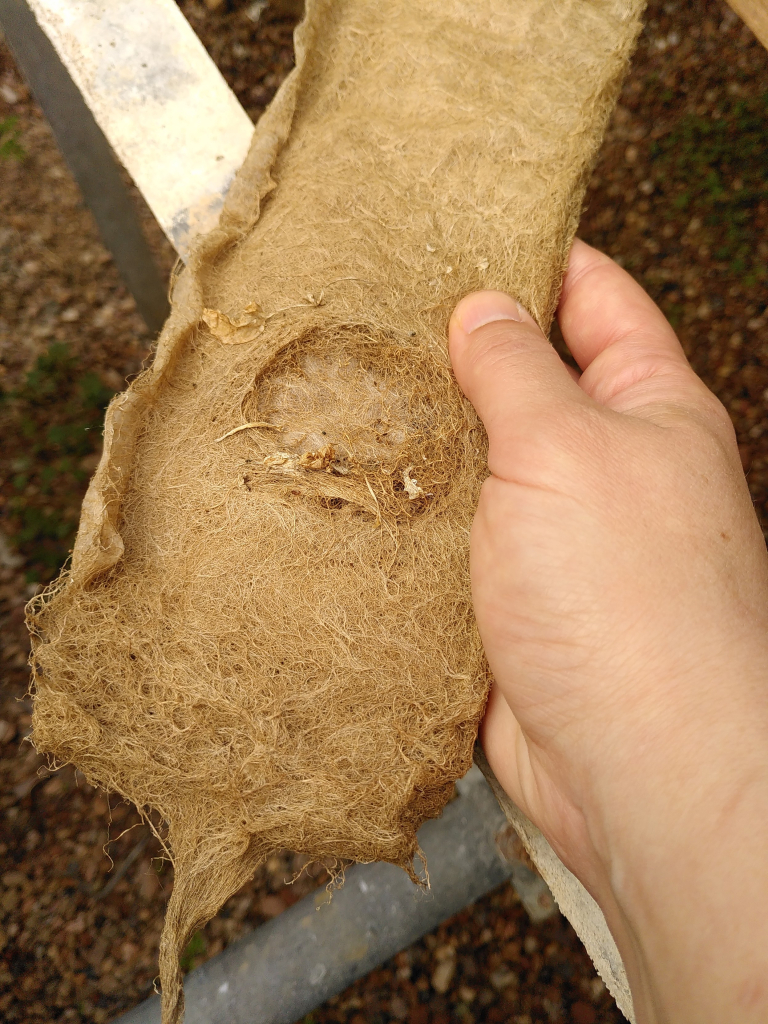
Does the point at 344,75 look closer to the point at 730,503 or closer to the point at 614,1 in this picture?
the point at 614,1

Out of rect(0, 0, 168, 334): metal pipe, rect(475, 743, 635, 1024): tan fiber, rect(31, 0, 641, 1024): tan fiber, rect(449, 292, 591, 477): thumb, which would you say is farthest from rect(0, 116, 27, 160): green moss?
rect(475, 743, 635, 1024): tan fiber

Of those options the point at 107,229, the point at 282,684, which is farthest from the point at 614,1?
the point at 282,684

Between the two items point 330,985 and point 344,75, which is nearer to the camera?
point 344,75

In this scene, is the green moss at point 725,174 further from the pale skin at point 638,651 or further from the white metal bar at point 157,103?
the white metal bar at point 157,103

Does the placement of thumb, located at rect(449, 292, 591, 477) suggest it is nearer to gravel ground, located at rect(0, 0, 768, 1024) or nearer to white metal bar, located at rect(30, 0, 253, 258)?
white metal bar, located at rect(30, 0, 253, 258)

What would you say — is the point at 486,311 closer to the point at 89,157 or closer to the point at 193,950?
the point at 89,157

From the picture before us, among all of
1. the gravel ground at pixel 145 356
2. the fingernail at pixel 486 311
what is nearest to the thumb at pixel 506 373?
the fingernail at pixel 486 311
